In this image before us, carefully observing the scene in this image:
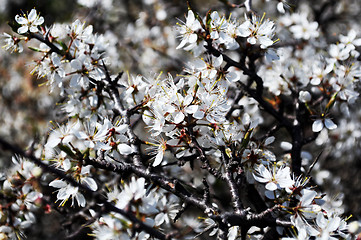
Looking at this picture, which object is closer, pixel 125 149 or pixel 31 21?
pixel 125 149

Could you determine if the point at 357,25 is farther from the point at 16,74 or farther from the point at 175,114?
the point at 16,74

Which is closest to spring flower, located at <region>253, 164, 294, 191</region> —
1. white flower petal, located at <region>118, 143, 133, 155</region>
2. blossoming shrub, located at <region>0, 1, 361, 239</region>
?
blossoming shrub, located at <region>0, 1, 361, 239</region>

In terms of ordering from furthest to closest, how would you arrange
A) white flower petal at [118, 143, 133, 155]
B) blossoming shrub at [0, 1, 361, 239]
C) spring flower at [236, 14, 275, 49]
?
spring flower at [236, 14, 275, 49] → white flower petal at [118, 143, 133, 155] → blossoming shrub at [0, 1, 361, 239]

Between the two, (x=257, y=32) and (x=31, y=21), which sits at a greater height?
(x=31, y=21)

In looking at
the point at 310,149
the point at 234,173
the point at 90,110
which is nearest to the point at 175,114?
the point at 234,173

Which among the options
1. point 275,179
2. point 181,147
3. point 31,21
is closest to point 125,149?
point 181,147

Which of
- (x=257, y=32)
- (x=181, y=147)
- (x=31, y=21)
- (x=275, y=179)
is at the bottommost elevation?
(x=275, y=179)

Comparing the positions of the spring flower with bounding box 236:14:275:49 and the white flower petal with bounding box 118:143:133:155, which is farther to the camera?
the spring flower with bounding box 236:14:275:49

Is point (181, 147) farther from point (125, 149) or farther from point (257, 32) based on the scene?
point (257, 32)

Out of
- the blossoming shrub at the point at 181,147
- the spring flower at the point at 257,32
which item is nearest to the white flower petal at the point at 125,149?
the blossoming shrub at the point at 181,147

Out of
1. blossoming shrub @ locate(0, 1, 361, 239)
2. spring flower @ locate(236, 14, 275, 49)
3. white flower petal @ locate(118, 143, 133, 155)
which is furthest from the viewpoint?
spring flower @ locate(236, 14, 275, 49)

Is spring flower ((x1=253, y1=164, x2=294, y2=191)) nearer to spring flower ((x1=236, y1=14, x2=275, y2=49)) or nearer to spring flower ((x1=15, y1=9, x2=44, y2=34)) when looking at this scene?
spring flower ((x1=236, y1=14, x2=275, y2=49))

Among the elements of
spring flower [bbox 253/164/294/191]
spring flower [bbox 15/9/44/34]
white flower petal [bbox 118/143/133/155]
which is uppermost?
spring flower [bbox 15/9/44/34]
